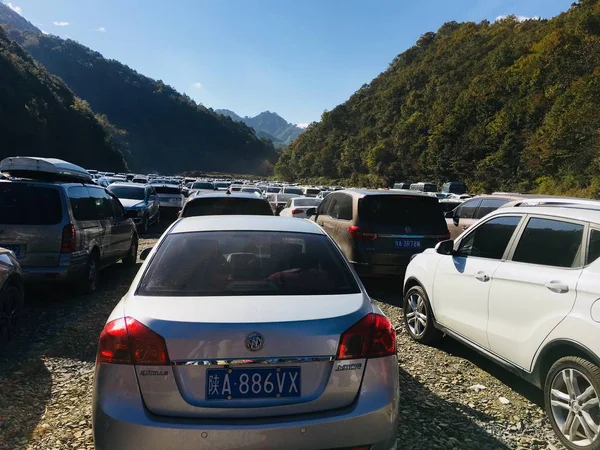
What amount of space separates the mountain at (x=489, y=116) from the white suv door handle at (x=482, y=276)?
3082 cm

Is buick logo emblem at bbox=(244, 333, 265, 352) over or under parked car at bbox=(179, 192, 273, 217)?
under

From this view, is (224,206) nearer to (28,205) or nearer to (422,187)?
(28,205)

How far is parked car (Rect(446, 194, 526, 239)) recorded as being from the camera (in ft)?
35.1

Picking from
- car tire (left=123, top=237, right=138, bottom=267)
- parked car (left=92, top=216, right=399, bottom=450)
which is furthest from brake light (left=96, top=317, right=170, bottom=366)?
car tire (left=123, top=237, right=138, bottom=267)

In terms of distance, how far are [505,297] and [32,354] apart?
4.61 metres

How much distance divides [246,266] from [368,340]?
1.03m

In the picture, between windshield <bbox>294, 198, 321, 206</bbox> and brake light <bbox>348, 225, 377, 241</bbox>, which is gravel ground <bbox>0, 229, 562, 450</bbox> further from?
windshield <bbox>294, 198, 321, 206</bbox>

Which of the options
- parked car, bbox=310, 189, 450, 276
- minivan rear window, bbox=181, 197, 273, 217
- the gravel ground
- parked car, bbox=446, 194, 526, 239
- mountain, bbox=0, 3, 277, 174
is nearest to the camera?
the gravel ground

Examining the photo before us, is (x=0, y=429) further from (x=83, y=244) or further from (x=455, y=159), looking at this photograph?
(x=455, y=159)

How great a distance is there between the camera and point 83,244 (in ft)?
21.2

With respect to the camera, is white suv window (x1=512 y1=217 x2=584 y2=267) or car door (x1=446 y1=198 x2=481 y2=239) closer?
white suv window (x1=512 y1=217 x2=584 y2=267)

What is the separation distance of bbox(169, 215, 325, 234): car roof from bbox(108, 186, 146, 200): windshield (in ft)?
42.2

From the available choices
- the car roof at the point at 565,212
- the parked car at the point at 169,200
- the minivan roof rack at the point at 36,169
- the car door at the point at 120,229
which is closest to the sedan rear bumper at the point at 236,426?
the car roof at the point at 565,212

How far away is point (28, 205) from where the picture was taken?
5.98m
